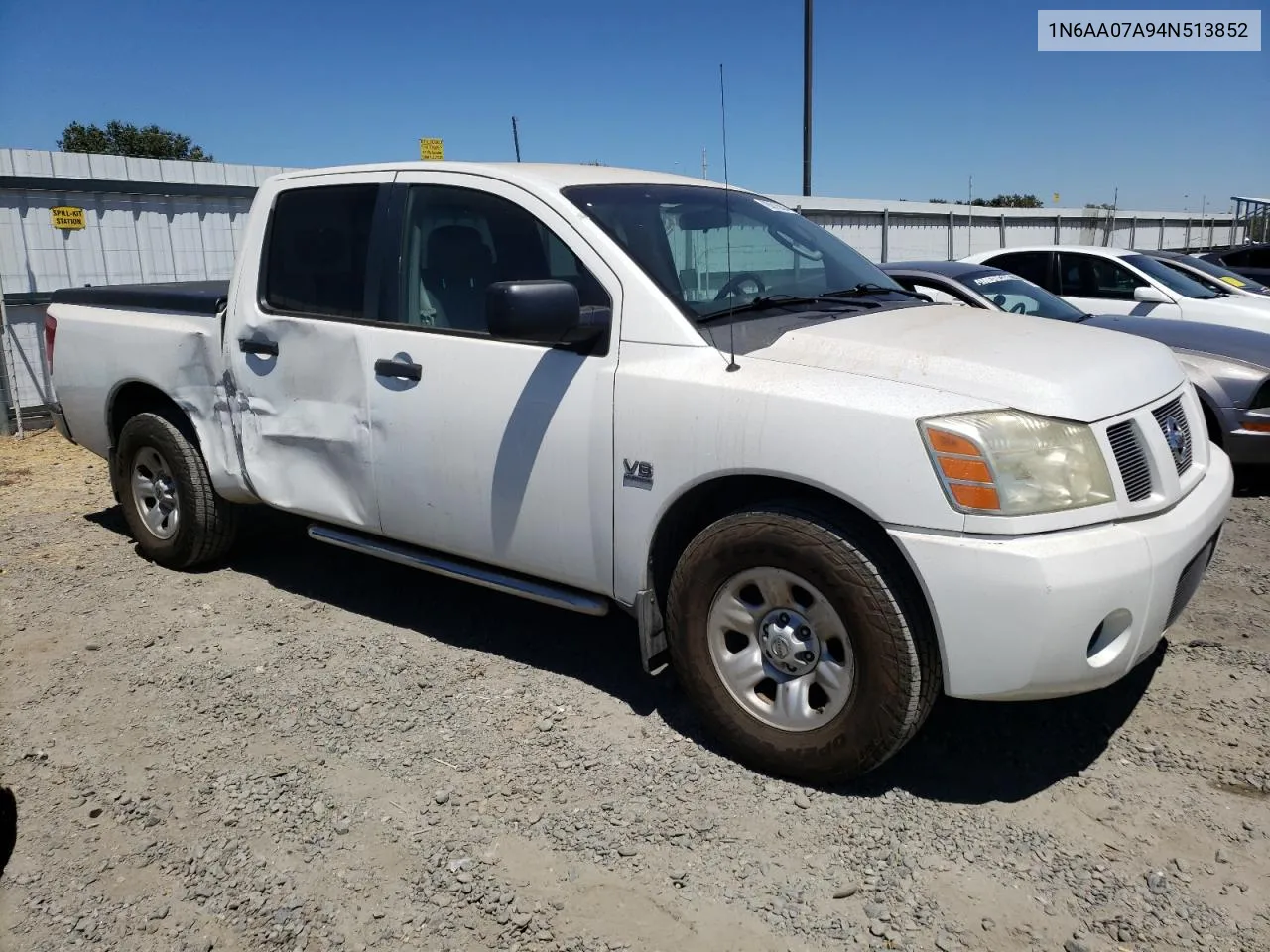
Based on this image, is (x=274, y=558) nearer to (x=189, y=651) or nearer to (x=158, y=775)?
(x=189, y=651)

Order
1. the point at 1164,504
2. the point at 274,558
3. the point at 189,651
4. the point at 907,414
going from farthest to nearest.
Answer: the point at 274,558 → the point at 189,651 → the point at 1164,504 → the point at 907,414

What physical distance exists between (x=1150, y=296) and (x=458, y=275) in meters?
7.15

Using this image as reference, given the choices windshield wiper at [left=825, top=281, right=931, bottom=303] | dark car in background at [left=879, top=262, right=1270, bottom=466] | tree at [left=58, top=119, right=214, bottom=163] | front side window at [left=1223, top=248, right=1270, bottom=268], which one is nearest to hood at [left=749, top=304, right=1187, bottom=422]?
windshield wiper at [left=825, top=281, right=931, bottom=303]

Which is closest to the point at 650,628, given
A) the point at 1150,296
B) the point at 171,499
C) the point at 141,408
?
the point at 171,499

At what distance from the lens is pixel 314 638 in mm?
4324

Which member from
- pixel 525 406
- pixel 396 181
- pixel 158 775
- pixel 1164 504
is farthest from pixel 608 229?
pixel 158 775

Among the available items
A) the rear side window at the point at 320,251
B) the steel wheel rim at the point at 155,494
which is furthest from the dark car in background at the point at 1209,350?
the steel wheel rim at the point at 155,494

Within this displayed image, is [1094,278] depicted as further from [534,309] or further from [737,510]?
[534,309]

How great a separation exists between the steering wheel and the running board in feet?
3.82

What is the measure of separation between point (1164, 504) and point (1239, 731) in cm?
101

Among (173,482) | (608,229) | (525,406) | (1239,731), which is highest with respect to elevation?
(608,229)

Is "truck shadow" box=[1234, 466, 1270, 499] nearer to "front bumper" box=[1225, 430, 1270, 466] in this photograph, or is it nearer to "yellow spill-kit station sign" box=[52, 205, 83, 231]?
"front bumper" box=[1225, 430, 1270, 466]

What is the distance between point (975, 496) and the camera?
265 centimetres

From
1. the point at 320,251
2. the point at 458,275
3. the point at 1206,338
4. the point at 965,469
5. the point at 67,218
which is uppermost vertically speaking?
the point at 67,218
